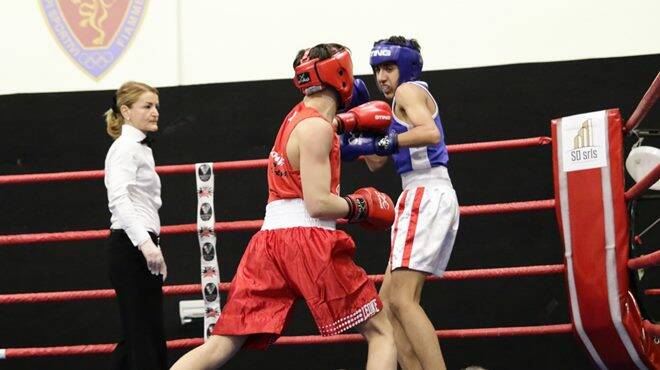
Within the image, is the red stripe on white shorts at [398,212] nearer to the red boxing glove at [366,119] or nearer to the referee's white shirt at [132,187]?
the red boxing glove at [366,119]

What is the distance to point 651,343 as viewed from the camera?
3072 millimetres

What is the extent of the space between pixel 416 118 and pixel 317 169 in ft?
2.16

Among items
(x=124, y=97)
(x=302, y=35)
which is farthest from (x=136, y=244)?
(x=302, y=35)

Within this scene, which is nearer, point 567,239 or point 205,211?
point 567,239

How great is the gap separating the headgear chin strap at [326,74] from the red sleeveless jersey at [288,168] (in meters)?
0.07

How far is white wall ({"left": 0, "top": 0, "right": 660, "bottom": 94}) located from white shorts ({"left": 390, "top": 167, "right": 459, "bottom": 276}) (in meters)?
1.24

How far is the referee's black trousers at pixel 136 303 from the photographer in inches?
116

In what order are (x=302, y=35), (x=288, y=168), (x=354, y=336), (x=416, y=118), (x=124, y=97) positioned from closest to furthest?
(x=288, y=168), (x=416, y=118), (x=124, y=97), (x=354, y=336), (x=302, y=35)

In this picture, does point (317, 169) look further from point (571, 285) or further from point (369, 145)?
point (571, 285)

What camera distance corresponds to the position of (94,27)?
4.49 metres

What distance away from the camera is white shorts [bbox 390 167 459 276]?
2.94 meters

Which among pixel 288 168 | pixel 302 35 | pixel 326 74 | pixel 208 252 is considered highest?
pixel 302 35

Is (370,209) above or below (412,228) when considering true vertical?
above

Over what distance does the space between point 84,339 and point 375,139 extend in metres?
1.91
